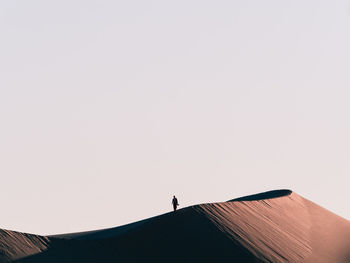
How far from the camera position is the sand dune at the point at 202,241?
47.8m

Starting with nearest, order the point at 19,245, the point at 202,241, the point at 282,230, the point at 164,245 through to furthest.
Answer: the point at 19,245
the point at 164,245
the point at 202,241
the point at 282,230

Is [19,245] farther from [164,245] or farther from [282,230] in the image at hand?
[282,230]

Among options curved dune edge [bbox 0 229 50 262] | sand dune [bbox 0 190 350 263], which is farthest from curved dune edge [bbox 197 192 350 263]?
curved dune edge [bbox 0 229 50 262]

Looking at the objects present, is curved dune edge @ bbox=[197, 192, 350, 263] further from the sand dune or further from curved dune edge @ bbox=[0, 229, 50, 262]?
curved dune edge @ bbox=[0, 229, 50, 262]

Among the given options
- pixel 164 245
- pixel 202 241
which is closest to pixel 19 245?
pixel 164 245

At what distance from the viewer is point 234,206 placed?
188 ft

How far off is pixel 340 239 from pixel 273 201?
4.38m

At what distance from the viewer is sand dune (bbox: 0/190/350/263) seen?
47781 mm

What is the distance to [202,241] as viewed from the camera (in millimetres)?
51312

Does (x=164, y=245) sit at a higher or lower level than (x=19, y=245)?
lower

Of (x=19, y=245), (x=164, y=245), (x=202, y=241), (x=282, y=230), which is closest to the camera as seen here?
(x=19, y=245)

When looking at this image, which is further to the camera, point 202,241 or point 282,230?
point 282,230

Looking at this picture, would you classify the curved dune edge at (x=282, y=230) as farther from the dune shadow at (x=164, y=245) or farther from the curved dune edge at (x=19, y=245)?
the curved dune edge at (x=19, y=245)

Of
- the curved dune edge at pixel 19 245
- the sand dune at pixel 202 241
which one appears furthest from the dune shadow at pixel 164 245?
the curved dune edge at pixel 19 245
